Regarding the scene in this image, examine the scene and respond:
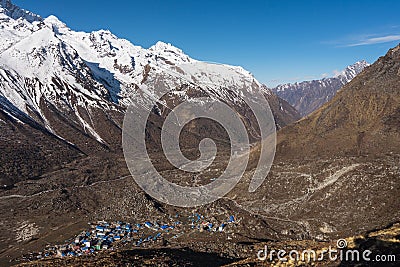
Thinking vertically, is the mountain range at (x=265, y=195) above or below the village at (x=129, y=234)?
above

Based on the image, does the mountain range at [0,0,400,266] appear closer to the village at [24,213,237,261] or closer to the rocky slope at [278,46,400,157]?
the rocky slope at [278,46,400,157]

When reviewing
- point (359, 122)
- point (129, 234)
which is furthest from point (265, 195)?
point (359, 122)

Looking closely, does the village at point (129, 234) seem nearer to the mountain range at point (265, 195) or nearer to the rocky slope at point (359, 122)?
the mountain range at point (265, 195)

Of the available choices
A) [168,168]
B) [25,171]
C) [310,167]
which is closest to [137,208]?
[310,167]

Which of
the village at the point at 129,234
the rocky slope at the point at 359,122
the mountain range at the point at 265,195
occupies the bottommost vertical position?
the village at the point at 129,234

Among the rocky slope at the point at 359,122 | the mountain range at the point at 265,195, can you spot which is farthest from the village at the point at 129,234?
the rocky slope at the point at 359,122

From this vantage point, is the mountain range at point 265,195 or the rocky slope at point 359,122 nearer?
the mountain range at point 265,195

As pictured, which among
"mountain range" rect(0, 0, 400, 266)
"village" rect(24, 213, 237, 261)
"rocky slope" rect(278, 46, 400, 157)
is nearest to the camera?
"mountain range" rect(0, 0, 400, 266)

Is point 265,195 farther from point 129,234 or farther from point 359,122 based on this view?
point 359,122

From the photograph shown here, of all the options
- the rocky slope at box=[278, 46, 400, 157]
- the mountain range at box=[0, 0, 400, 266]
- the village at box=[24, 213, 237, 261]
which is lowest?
the village at box=[24, 213, 237, 261]

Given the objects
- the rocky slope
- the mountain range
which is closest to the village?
the mountain range
